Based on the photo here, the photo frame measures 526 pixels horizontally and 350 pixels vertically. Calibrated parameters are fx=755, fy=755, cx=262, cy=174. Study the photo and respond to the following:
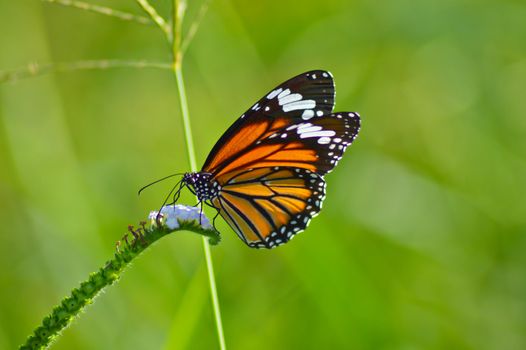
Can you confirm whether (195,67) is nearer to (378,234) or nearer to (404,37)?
(404,37)

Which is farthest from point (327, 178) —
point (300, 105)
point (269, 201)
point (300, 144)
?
point (300, 105)

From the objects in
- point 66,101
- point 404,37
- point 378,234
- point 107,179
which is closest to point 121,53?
point 66,101

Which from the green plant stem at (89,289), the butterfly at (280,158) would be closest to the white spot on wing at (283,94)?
the butterfly at (280,158)

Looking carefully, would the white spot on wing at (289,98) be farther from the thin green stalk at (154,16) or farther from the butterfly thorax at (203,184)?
the thin green stalk at (154,16)

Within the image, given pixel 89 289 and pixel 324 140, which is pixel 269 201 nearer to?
pixel 324 140

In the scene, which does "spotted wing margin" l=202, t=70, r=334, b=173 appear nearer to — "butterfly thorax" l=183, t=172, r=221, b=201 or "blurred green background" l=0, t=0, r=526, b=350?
"butterfly thorax" l=183, t=172, r=221, b=201

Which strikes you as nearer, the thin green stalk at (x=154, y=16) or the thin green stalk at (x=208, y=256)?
the thin green stalk at (x=208, y=256)
